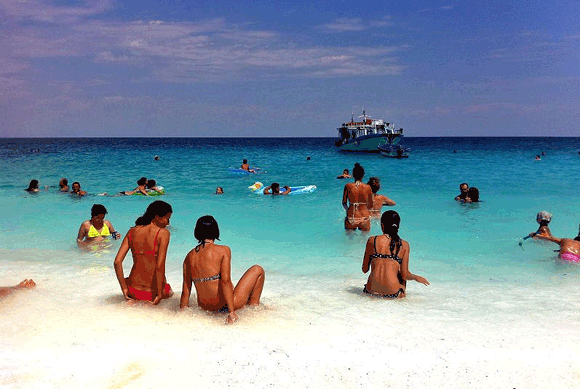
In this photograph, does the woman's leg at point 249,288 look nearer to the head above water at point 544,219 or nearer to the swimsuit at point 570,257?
the swimsuit at point 570,257

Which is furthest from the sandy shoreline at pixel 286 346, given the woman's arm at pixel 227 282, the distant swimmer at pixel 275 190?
the distant swimmer at pixel 275 190

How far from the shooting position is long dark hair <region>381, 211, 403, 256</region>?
565 cm

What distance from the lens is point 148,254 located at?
214 inches

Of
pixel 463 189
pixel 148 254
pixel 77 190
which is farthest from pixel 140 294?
pixel 77 190

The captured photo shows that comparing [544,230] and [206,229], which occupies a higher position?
[206,229]

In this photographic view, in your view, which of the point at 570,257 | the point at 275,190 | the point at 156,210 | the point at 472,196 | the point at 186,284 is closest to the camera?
the point at 186,284

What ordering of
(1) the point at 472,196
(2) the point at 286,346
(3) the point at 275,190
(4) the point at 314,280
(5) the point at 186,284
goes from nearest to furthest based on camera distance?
(2) the point at 286,346
(5) the point at 186,284
(4) the point at 314,280
(1) the point at 472,196
(3) the point at 275,190

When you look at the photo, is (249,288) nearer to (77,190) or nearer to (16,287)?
(16,287)

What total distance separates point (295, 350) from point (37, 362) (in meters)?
2.41

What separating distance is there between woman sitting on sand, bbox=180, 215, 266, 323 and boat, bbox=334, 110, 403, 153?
53450mm

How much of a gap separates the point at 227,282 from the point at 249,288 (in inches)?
20.5

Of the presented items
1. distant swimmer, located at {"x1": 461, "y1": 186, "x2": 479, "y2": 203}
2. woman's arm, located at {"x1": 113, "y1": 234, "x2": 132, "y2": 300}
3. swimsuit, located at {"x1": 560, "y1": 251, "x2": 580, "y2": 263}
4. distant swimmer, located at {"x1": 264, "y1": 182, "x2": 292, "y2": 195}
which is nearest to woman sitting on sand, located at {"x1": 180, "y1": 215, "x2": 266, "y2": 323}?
woman's arm, located at {"x1": 113, "y1": 234, "x2": 132, "y2": 300}

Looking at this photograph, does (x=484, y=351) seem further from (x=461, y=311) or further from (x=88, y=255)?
(x=88, y=255)

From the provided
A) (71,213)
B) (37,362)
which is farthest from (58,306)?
(71,213)
